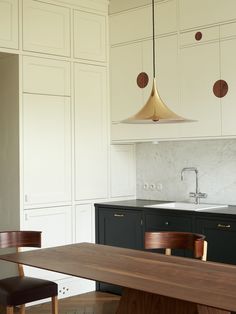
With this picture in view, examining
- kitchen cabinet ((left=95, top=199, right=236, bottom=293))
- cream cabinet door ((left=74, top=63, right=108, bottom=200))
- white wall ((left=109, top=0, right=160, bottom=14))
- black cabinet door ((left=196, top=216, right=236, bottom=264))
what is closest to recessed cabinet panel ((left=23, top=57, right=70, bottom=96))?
cream cabinet door ((left=74, top=63, right=108, bottom=200))

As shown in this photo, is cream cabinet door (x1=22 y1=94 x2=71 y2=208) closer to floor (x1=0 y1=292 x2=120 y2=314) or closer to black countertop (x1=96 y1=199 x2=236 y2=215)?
black countertop (x1=96 y1=199 x2=236 y2=215)

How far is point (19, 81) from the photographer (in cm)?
498

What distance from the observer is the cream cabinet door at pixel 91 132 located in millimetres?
5508

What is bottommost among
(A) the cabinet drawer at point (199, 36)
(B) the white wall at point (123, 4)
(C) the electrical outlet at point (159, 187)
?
(C) the electrical outlet at point (159, 187)

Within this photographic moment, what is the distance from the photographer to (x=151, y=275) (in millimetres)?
2789

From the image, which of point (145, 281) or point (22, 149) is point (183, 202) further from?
point (145, 281)

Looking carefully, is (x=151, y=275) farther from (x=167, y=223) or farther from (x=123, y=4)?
(x=123, y=4)

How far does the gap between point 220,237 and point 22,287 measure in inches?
68.6

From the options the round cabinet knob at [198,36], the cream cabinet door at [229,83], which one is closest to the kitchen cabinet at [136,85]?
the round cabinet knob at [198,36]

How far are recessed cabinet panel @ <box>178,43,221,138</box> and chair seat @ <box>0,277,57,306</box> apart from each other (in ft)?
6.70

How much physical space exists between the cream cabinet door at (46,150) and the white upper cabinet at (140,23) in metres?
0.93

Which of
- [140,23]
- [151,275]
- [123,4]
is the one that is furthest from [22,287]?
[123,4]

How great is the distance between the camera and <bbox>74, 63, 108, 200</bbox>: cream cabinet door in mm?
5508

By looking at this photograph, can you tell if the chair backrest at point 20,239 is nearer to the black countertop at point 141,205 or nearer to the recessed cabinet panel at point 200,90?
the black countertop at point 141,205
